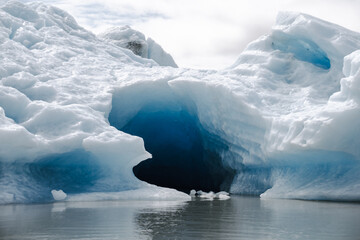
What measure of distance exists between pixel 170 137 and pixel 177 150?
98cm

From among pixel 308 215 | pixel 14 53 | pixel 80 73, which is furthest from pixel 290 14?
pixel 308 215

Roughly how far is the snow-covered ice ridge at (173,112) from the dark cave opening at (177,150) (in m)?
0.08

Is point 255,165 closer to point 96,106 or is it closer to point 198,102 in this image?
point 198,102

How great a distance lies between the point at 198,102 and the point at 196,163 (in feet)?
16.0

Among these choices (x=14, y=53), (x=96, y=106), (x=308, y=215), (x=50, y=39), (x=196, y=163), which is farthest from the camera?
(x=196, y=163)

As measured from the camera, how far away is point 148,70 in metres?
12.7

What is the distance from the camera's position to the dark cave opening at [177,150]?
13875 millimetres

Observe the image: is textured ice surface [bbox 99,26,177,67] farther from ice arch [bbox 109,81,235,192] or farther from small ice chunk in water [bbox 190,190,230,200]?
small ice chunk in water [bbox 190,190,230,200]

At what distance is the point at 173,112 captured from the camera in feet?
46.0

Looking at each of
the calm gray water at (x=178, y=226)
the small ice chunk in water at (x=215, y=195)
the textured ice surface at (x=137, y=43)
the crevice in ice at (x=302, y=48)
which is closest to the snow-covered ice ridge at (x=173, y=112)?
the crevice in ice at (x=302, y=48)

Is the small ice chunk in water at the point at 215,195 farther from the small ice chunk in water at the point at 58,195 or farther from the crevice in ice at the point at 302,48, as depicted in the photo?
the crevice in ice at the point at 302,48

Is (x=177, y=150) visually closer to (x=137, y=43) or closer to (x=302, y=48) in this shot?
(x=137, y=43)

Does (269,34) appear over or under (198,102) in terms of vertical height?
over

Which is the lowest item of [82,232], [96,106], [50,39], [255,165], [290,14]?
[82,232]
